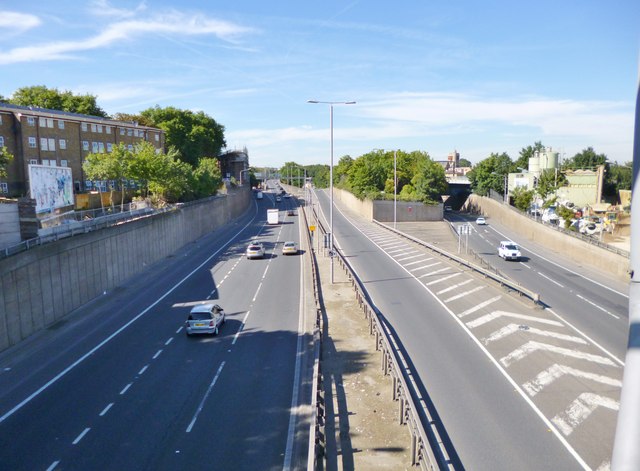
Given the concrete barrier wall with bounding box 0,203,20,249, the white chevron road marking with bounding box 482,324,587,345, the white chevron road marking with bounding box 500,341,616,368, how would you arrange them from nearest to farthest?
the white chevron road marking with bounding box 500,341,616,368
the white chevron road marking with bounding box 482,324,587,345
the concrete barrier wall with bounding box 0,203,20,249

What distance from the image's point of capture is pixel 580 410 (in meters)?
13.9

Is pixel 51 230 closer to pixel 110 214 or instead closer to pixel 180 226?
pixel 110 214

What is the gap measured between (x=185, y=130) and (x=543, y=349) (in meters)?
97.2

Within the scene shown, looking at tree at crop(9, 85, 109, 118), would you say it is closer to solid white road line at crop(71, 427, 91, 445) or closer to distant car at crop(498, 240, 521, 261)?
distant car at crop(498, 240, 521, 261)

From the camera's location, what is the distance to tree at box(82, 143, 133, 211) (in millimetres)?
A: 45469

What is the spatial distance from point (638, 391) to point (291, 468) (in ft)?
32.4

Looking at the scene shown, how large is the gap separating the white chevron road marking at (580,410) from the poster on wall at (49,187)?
1024 inches

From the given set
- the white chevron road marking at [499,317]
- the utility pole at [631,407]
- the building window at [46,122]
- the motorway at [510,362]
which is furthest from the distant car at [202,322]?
the building window at [46,122]

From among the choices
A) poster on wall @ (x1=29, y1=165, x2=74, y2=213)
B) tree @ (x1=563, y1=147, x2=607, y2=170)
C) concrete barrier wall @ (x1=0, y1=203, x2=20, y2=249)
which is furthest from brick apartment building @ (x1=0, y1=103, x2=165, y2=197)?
tree @ (x1=563, y1=147, x2=607, y2=170)

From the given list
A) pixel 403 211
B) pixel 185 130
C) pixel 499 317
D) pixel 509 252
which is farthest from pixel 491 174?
pixel 499 317

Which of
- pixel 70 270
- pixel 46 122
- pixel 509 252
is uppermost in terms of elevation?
pixel 46 122

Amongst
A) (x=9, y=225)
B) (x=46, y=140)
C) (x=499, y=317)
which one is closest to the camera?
(x=9, y=225)

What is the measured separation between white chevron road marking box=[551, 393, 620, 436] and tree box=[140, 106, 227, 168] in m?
94.1

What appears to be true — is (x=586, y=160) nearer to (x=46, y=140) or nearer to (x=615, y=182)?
(x=615, y=182)
